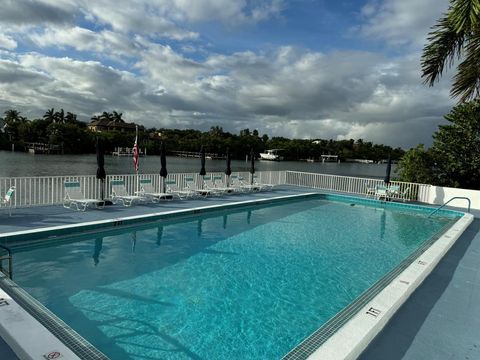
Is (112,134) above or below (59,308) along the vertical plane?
above

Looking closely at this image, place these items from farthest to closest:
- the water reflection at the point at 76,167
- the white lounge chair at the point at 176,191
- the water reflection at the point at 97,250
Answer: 1. the water reflection at the point at 76,167
2. the white lounge chair at the point at 176,191
3. the water reflection at the point at 97,250

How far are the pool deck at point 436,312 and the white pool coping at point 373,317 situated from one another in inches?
3.1

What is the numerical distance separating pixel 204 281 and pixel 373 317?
2641 millimetres

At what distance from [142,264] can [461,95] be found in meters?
8.35

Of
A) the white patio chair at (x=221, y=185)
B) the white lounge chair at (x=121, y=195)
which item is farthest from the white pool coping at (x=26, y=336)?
the white patio chair at (x=221, y=185)

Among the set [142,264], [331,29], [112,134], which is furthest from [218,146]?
[142,264]

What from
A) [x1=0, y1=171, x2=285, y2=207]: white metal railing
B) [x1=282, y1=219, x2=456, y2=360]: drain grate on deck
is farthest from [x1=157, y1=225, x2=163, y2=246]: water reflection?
[x1=282, y1=219, x2=456, y2=360]: drain grate on deck

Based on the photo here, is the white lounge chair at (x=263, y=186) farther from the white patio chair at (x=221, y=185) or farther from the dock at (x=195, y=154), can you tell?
the dock at (x=195, y=154)

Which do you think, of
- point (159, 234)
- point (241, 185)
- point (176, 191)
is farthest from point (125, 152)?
A: point (159, 234)

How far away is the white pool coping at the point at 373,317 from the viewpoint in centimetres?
304

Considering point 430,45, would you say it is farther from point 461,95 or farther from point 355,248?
point 355,248

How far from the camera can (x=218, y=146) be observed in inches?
2940

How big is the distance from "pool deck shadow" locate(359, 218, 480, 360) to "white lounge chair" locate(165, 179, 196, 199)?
26.1 ft

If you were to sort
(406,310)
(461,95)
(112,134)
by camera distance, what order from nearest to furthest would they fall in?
(406,310), (461,95), (112,134)
